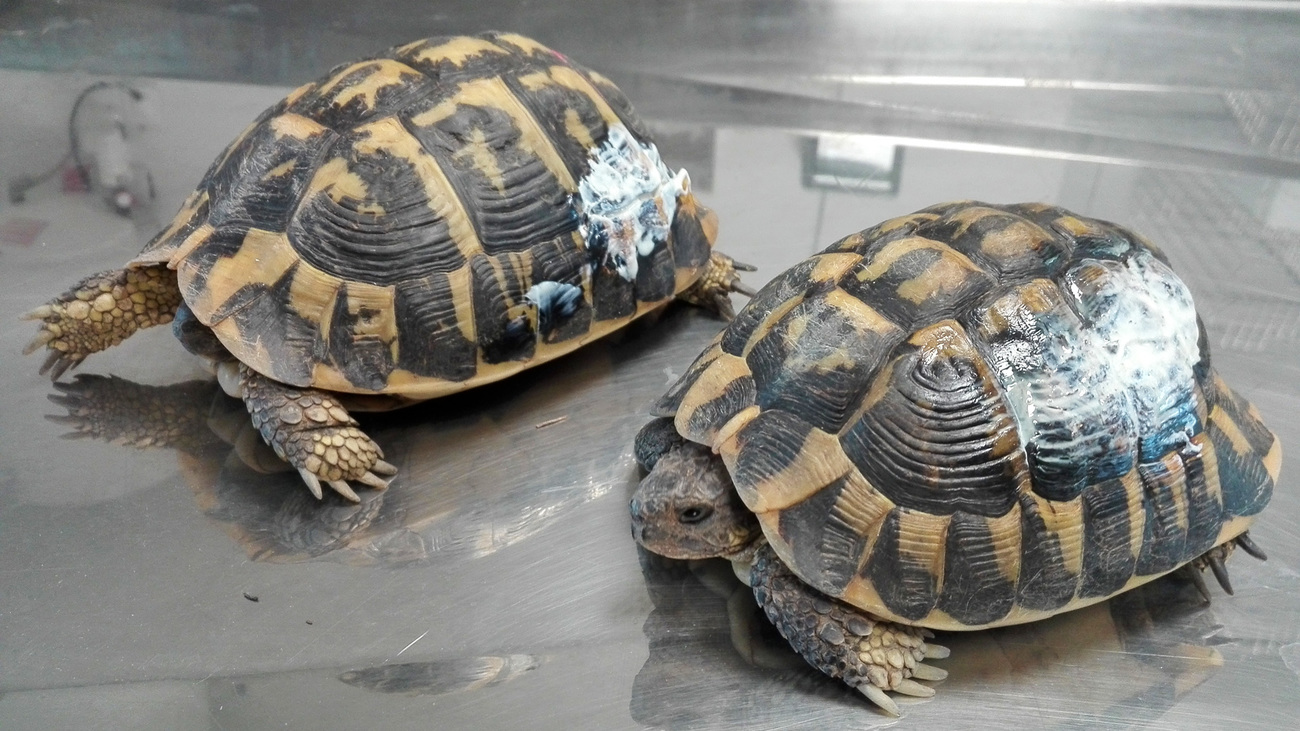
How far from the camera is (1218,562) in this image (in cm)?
221

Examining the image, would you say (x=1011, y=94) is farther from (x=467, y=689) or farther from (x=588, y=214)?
(x=467, y=689)

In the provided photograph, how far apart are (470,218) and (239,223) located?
0.64m

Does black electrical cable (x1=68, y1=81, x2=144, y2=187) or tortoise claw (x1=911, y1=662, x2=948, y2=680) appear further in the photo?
black electrical cable (x1=68, y1=81, x2=144, y2=187)

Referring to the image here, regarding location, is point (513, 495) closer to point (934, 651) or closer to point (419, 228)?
point (419, 228)

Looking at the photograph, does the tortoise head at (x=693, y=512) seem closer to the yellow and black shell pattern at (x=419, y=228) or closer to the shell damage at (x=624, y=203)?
the yellow and black shell pattern at (x=419, y=228)

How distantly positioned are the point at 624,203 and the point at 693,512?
1.17 metres

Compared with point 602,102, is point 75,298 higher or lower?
lower

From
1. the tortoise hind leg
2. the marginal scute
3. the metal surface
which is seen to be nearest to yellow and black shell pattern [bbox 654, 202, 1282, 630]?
the marginal scute

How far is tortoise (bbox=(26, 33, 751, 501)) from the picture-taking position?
237 cm

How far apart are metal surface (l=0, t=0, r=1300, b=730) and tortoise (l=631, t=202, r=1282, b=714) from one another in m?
0.26

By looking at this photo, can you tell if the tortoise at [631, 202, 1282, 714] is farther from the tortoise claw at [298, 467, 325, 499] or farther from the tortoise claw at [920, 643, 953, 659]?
the tortoise claw at [298, 467, 325, 499]

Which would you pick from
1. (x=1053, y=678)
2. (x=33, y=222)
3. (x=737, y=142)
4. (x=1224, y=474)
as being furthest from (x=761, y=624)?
(x=33, y=222)

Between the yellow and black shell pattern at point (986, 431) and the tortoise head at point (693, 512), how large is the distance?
95mm

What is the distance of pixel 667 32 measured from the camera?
196 inches
